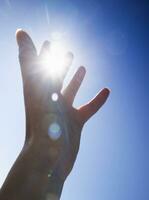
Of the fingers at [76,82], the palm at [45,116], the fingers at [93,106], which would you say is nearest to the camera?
the palm at [45,116]

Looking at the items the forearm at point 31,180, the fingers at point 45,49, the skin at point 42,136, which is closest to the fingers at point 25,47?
the skin at point 42,136

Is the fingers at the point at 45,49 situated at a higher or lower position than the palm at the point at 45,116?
higher

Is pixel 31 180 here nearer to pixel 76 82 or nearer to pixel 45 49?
pixel 45 49

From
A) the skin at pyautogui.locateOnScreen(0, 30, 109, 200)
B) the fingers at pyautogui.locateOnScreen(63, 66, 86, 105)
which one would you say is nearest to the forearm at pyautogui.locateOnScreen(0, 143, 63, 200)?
the skin at pyautogui.locateOnScreen(0, 30, 109, 200)

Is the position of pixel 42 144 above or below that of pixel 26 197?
above

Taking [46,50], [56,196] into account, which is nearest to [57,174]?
[56,196]

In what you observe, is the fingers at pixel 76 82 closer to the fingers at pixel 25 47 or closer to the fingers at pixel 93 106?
the fingers at pixel 93 106

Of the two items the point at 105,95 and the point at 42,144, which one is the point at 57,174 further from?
the point at 105,95
